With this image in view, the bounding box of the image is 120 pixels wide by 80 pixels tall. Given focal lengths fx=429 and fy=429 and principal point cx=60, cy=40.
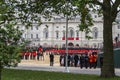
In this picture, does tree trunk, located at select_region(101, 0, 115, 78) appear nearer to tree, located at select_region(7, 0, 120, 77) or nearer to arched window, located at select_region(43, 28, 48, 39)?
tree, located at select_region(7, 0, 120, 77)

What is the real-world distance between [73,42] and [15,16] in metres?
125

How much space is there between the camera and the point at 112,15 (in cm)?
2931

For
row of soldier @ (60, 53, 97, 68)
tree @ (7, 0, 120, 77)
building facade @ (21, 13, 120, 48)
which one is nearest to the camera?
tree @ (7, 0, 120, 77)

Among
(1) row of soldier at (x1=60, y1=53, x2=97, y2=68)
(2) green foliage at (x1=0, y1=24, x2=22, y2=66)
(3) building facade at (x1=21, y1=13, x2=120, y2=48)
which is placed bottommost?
(1) row of soldier at (x1=60, y1=53, x2=97, y2=68)

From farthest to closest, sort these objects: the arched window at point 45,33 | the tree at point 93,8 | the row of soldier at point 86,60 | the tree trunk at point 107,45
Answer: the arched window at point 45,33
the row of soldier at point 86,60
the tree trunk at point 107,45
the tree at point 93,8

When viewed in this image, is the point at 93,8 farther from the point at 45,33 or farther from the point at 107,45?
the point at 45,33

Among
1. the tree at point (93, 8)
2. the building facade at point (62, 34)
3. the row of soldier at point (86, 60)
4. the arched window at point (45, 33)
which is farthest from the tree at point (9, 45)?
the arched window at point (45, 33)

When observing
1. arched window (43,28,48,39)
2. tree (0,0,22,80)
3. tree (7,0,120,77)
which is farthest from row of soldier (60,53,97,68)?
arched window (43,28,48,39)

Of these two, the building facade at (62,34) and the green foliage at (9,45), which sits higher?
the building facade at (62,34)

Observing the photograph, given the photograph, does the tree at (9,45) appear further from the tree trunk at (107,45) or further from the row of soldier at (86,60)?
the row of soldier at (86,60)

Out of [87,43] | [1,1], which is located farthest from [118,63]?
[87,43]

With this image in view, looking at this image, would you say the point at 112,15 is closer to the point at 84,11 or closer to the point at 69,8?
the point at 69,8

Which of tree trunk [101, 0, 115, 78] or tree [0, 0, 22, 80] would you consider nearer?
tree [0, 0, 22, 80]

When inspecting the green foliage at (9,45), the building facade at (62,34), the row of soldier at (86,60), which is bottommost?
the row of soldier at (86,60)
